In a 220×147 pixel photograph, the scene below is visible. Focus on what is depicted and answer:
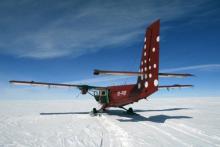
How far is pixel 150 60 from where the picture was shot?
1570 centimetres

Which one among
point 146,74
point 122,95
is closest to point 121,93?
point 122,95

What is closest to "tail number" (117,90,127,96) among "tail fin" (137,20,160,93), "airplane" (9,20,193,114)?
"airplane" (9,20,193,114)

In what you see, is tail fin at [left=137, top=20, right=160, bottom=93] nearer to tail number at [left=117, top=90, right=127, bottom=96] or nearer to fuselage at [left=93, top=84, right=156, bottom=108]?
fuselage at [left=93, top=84, right=156, bottom=108]

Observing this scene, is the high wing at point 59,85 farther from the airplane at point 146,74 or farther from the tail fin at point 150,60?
the tail fin at point 150,60

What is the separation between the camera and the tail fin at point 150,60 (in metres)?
15.0

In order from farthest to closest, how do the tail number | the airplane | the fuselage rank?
the tail number, the fuselage, the airplane

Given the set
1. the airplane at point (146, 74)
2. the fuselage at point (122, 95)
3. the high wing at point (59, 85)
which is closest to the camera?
the airplane at point (146, 74)

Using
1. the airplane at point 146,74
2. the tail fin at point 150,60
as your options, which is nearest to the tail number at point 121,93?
the airplane at point 146,74

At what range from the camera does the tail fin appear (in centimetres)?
1501

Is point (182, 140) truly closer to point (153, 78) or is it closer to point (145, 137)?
point (145, 137)

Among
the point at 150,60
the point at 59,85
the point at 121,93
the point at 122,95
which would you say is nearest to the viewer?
the point at 150,60

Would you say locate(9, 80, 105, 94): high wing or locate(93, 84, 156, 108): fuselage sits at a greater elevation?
locate(9, 80, 105, 94): high wing

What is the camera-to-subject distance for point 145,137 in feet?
32.7

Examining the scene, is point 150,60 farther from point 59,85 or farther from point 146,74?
point 59,85
